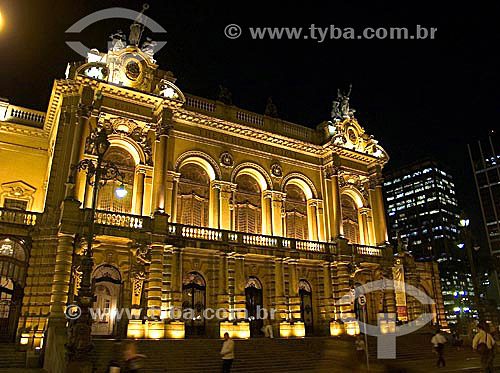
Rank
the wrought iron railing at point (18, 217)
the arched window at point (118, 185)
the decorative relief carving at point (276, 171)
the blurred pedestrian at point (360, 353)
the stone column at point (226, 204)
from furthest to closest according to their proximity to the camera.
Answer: the decorative relief carving at point (276, 171) < the stone column at point (226, 204) < the arched window at point (118, 185) < the wrought iron railing at point (18, 217) < the blurred pedestrian at point (360, 353)

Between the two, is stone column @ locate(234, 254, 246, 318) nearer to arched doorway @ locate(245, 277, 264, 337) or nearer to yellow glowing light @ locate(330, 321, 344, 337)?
arched doorway @ locate(245, 277, 264, 337)

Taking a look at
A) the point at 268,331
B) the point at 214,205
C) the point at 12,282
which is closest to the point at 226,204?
the point at 214,205

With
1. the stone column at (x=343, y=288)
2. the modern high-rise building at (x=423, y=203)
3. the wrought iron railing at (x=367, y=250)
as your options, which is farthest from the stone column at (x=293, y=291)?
the modern high-rise building at (x=423, y=203)

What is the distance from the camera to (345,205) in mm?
32438

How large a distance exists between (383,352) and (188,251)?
39.1ft

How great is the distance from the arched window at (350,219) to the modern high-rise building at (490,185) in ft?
261

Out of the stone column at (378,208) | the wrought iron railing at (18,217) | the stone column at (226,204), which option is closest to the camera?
the wrought iron railing at (18,217)

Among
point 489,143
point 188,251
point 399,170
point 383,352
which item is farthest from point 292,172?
point 399,170

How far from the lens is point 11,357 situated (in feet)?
56.7

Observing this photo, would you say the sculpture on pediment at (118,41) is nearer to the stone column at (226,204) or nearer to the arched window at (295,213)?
the stone column at (226,204)

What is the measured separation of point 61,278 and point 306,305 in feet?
50.0

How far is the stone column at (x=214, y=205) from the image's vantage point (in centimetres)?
2595

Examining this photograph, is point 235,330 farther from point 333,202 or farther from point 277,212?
point 333,202

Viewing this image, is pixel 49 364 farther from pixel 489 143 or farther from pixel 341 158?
pixel 489 143
